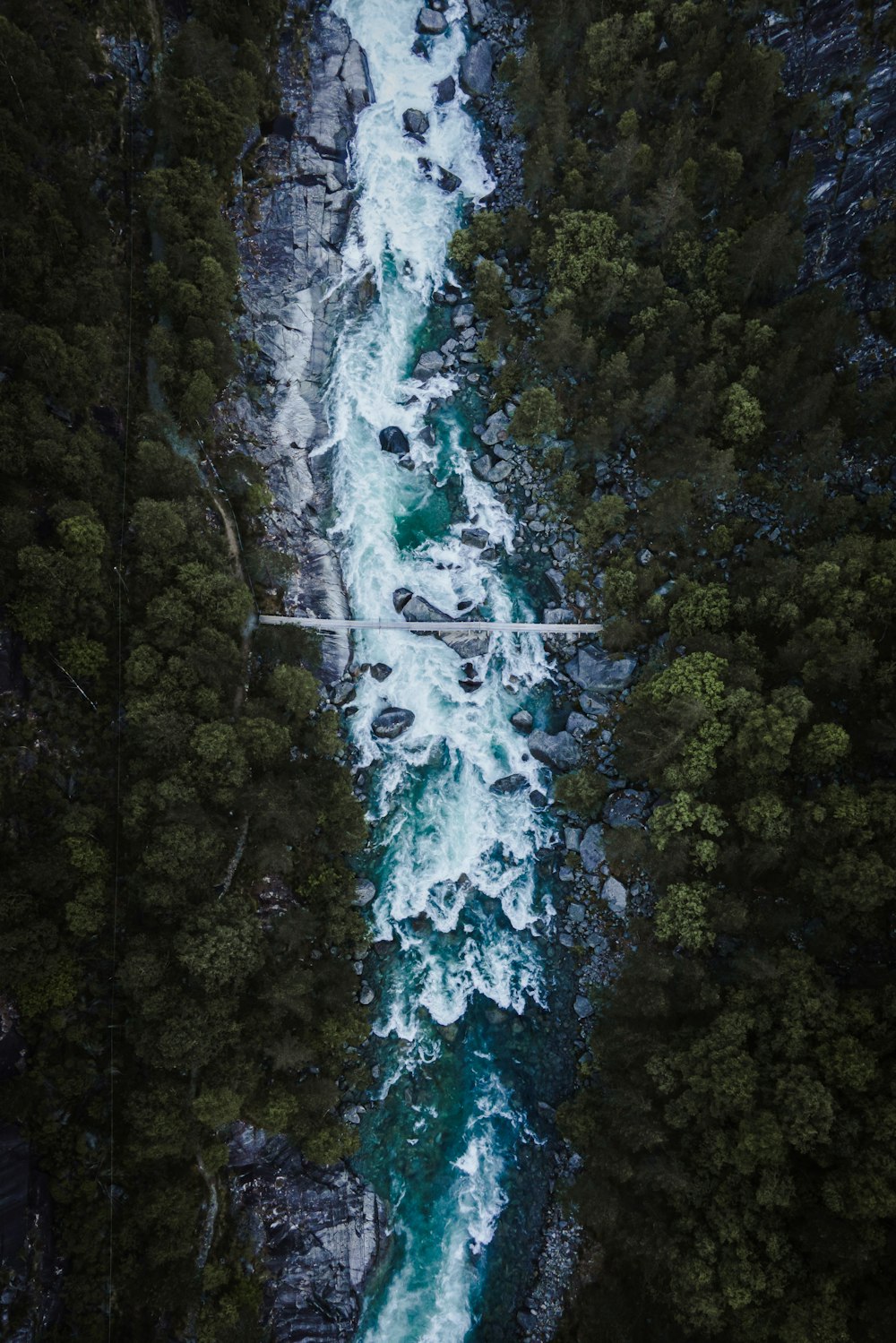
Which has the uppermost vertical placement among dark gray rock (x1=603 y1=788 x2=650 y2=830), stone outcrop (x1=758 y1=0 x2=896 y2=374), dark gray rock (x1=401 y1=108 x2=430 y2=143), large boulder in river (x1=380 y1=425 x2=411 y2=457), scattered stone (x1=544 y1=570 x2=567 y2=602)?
dark gray rock (x1=401 y1=108 x2=430 y2=143)

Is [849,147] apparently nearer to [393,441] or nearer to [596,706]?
[393,441]

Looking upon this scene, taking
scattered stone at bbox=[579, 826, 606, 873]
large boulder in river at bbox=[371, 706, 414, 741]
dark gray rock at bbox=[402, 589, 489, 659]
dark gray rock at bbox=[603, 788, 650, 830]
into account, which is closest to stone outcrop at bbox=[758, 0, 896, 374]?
dark gray rock at bbox=[402, 589, 489, 659]

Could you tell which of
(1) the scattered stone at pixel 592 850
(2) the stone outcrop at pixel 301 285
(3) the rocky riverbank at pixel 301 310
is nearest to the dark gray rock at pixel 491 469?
(3) the rocky riverbank at pixel 301 310

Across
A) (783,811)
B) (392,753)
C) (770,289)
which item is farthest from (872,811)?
(770,289)

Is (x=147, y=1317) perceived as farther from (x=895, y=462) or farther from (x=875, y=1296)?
(x=895, y=462)

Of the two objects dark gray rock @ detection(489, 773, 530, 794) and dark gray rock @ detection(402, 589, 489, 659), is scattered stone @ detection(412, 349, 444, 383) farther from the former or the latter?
dark gray rock @ detection(489, 773, 530, 794)

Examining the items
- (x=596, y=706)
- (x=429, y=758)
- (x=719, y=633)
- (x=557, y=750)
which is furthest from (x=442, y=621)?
(x=719, y=633)
